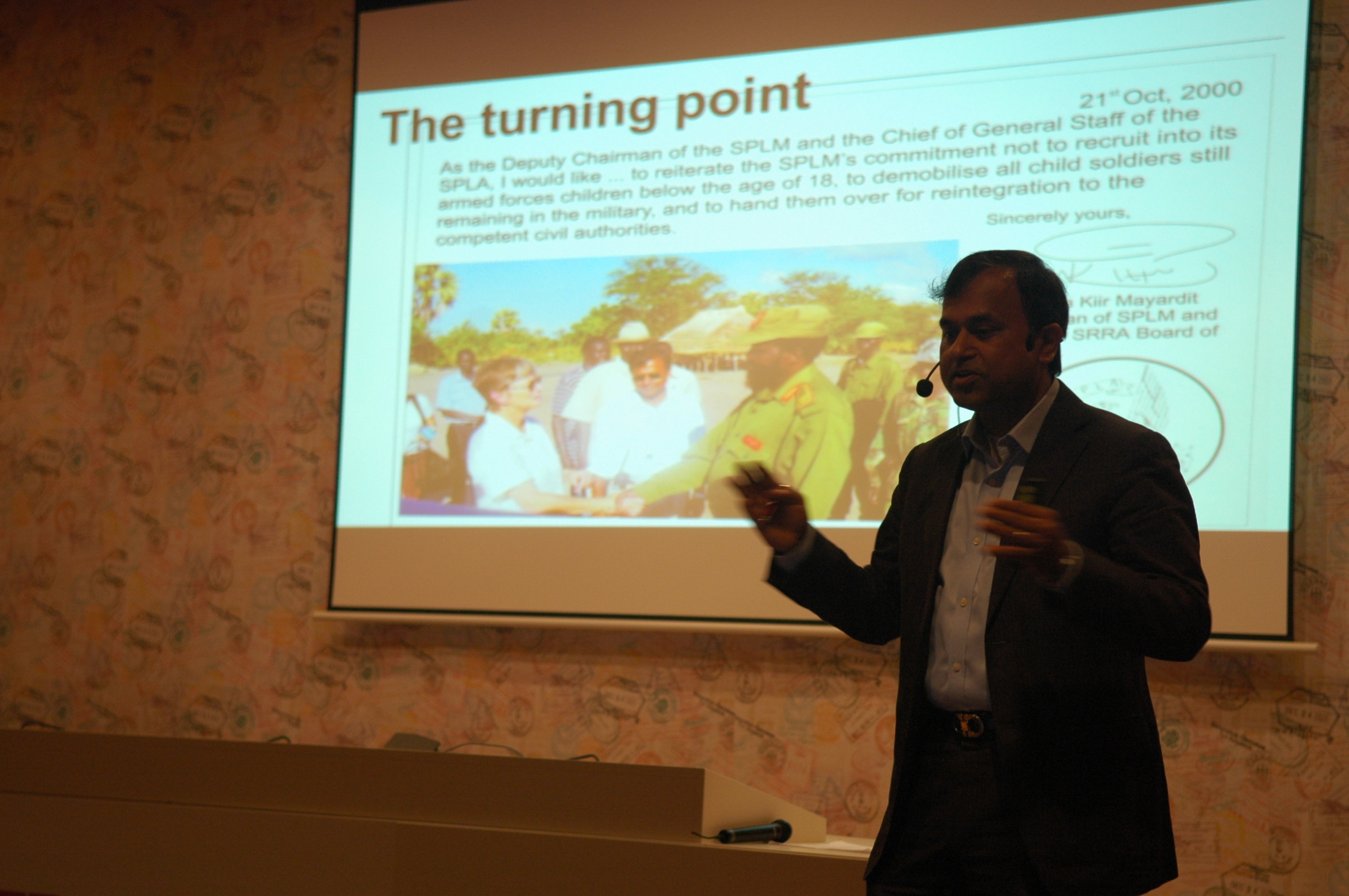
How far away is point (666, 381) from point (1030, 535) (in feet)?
6.90

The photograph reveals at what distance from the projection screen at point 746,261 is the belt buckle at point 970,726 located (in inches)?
63.9

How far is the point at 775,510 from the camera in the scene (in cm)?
155

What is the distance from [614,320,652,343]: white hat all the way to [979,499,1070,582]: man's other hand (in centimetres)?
214

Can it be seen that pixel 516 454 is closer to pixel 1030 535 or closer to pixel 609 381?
pixel 609 381

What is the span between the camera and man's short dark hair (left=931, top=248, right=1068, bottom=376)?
1.50 metres

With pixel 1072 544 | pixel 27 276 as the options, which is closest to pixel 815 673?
pixel 1072 544

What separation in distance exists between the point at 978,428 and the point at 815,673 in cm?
174

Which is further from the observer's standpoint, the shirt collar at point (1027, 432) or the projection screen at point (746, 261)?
the projection screen at point (746, 261)

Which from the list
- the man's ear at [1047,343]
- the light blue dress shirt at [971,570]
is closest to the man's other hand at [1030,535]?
the light blue dress shirt at [971,570]

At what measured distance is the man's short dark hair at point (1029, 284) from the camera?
150cm

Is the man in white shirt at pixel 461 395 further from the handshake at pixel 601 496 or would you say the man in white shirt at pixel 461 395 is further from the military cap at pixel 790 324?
the military cap at pixel 790 324

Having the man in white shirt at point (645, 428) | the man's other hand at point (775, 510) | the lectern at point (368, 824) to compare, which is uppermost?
the man in white shirt at point (645, 428)

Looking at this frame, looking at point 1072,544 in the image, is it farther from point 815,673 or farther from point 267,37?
point 267,37

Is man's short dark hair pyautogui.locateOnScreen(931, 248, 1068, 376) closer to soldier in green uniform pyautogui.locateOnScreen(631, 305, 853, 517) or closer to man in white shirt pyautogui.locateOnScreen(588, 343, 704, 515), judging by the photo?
soldier in green uniform pyautogui.locateOnScreen(631, 305, 853, 517)
